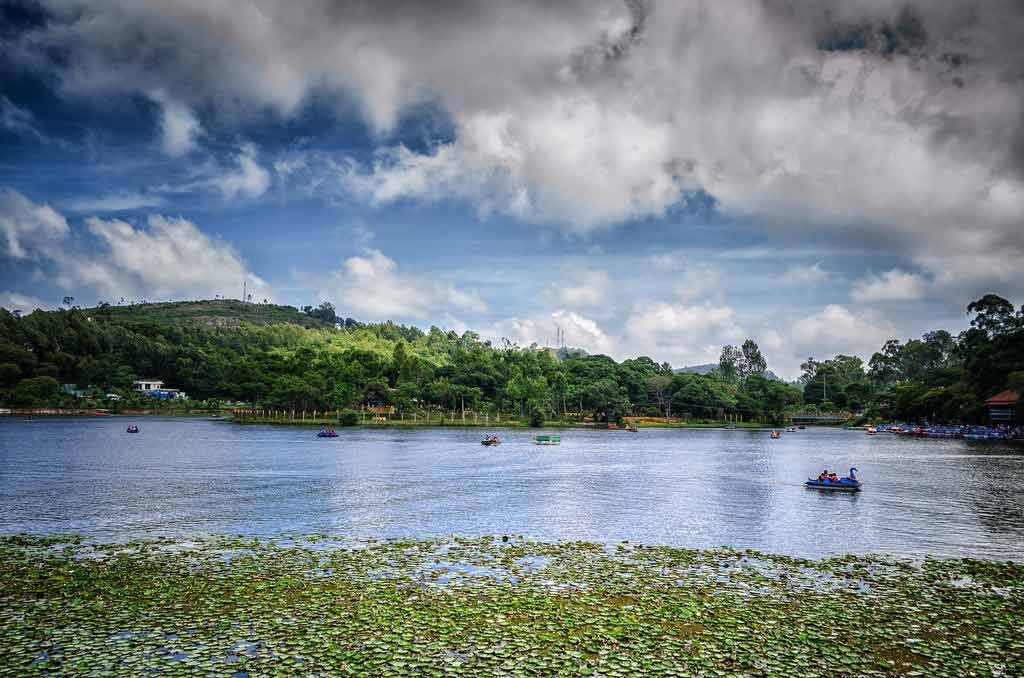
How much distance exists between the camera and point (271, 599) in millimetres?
17188

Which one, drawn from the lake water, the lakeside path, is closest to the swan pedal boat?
the lake water

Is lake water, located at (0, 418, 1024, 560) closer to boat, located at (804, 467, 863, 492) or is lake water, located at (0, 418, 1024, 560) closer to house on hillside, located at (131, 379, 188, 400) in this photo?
boat, located at (804, 467, 863, 492)

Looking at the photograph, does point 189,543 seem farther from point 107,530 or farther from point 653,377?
point 653,377

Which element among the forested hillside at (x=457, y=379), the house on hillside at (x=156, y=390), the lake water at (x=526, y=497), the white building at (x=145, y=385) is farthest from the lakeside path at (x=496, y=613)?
the white building at (x=145, y=385)

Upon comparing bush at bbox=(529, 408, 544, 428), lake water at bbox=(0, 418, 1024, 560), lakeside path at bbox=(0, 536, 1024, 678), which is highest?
bush at bbox=(529, 408, 544, 428)

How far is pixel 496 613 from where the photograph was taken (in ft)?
53.1

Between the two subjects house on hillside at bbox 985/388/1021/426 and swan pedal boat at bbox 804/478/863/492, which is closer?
swan pedal boat at bbox 804/478/863/492

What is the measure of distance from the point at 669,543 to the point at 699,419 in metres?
152

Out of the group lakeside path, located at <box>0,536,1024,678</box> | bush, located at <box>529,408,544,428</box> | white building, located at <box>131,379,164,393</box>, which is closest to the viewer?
lakeside path, located at <box>0,536,1024,678</box>

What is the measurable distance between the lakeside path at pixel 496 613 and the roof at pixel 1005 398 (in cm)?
9890

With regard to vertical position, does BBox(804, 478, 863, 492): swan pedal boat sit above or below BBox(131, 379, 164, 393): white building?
below

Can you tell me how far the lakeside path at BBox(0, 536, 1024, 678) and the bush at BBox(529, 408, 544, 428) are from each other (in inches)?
4618

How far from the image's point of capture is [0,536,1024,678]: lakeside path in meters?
13.2

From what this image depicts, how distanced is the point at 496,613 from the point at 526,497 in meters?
24.6
